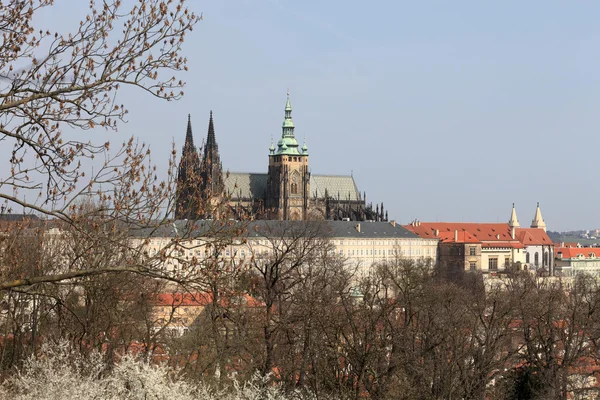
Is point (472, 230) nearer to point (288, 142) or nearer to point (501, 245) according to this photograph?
point (501, 245)

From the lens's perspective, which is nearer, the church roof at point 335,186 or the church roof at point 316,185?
the church roof at point 316,185

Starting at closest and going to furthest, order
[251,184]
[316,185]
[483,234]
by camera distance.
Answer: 1. [483,234]
2. [251,184]
3. [316,185]

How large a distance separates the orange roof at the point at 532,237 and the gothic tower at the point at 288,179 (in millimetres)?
34979


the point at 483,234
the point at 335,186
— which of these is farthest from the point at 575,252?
the point at 335,186

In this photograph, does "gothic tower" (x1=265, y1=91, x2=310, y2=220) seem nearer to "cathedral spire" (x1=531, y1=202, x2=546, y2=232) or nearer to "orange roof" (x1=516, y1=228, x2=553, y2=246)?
"orange roof" (x1=516, y1=228, x2=553, y2=246)

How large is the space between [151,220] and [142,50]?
2.43 m

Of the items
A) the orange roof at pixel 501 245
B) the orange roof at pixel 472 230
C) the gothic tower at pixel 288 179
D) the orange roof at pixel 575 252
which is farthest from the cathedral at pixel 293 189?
the orange roof at pixel 575 252

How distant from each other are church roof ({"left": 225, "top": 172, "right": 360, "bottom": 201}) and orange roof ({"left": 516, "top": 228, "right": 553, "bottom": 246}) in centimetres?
2634

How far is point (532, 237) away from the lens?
149250 millimetres

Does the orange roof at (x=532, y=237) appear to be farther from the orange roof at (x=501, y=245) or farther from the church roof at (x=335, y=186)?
the church roof at (x=335, y=186)

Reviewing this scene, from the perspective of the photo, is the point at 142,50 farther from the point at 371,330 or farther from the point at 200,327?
the point at 200,327

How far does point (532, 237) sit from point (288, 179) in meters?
40.3

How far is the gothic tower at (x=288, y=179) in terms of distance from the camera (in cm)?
13950

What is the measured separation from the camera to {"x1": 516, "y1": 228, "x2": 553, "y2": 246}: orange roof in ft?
486
